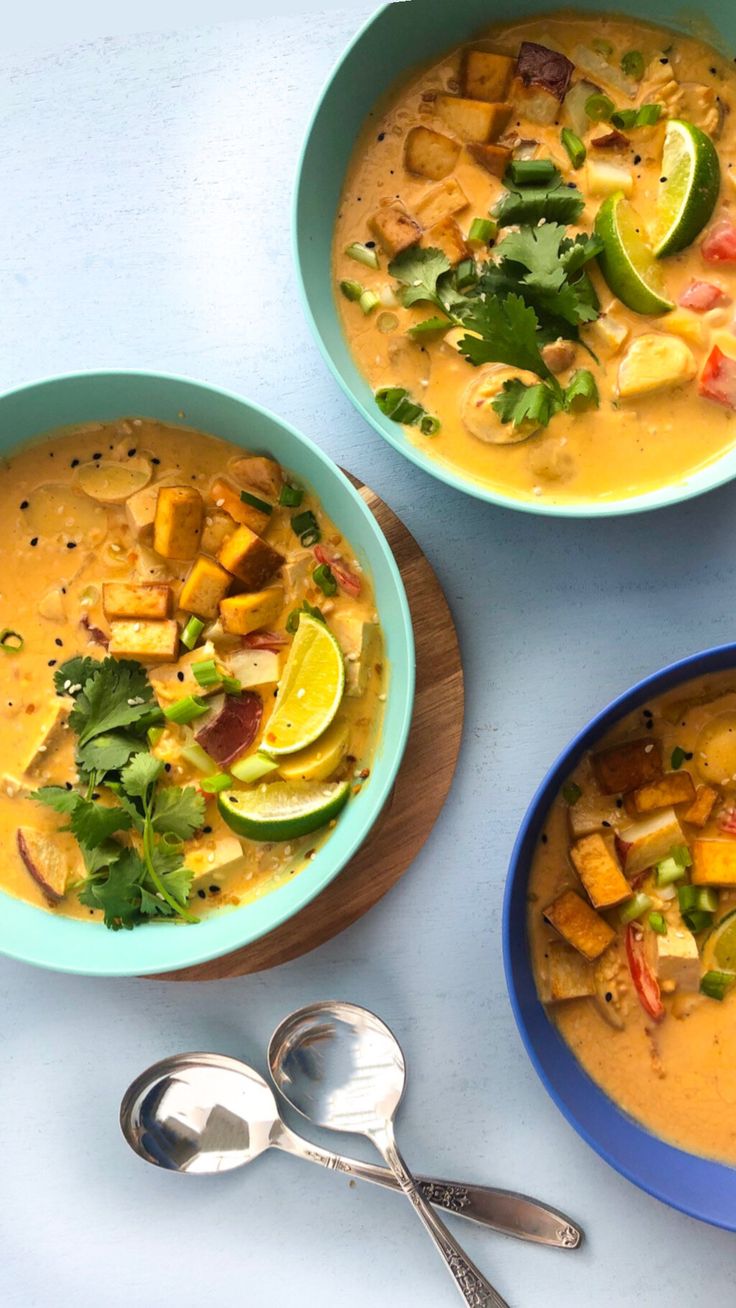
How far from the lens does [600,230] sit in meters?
2.76

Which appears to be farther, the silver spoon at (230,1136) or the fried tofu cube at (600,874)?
the silver spoon at (230,1136)

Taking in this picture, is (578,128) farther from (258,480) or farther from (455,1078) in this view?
(455,1078)

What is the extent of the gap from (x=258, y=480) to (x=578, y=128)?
4.00 feet

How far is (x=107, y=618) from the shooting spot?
2756 millimetres

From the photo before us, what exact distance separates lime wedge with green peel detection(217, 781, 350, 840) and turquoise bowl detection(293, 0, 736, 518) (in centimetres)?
79

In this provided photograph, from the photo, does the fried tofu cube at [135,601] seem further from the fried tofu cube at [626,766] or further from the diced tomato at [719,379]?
the diced tomato at [719,379]

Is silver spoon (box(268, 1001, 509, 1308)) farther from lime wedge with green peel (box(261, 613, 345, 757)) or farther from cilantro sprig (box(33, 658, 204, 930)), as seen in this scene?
→ lime wedge with green peel (box(261, 613, 345, 757))

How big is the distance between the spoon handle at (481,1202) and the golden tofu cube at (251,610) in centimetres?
130

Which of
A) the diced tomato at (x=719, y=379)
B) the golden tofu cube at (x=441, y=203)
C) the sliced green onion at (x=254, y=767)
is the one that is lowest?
the sliced green onion at (x=254, y=767)

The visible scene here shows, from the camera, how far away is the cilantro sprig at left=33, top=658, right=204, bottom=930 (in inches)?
105

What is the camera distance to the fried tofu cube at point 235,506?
2.73 metres

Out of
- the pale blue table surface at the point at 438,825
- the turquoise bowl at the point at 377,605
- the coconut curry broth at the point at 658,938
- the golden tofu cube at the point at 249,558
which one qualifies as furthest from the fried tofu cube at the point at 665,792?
the golden tofu cube at the point at 249,558

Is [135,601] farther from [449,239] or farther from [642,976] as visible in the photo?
[642,976]

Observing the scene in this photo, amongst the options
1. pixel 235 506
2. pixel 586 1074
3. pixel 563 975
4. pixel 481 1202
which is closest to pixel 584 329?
pixel 235 506
